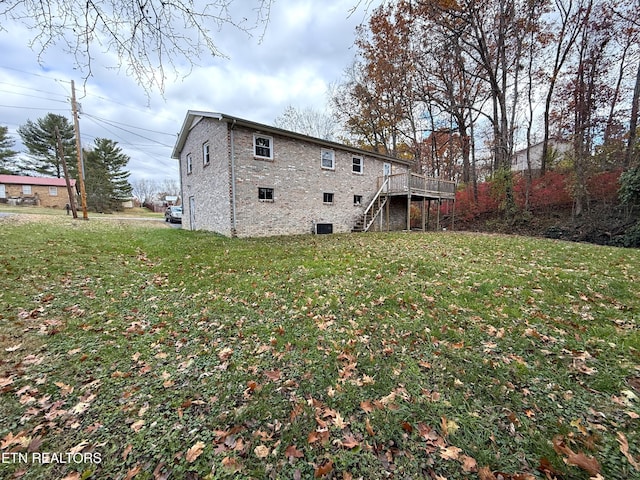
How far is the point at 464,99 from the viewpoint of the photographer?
1920cm

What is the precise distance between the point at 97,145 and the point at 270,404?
144 feet

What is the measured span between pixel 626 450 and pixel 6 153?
5340 cm

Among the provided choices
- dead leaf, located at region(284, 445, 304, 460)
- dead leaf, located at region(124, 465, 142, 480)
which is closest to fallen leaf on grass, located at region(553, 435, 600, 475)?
dead leaf, located at region(284, 445, 304, 460)

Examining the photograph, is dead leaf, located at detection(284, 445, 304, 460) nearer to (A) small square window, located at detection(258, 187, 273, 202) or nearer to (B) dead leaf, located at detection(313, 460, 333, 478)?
(B) dead leaf, located at detection(313, 460, 333, 478)

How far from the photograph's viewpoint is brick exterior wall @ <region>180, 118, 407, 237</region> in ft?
37.9

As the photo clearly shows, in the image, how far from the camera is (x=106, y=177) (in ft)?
103

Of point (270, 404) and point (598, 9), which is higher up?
point (598, 9)

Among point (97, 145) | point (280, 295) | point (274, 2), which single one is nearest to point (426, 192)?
point (280, 295)

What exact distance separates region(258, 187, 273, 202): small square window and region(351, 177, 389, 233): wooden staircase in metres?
5.73

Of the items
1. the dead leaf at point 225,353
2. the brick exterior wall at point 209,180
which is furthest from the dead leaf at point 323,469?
the brick exterior wall at point 209,180

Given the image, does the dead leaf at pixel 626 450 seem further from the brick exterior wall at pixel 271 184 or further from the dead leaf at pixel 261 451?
the brick exterior wall at pixel 271 184

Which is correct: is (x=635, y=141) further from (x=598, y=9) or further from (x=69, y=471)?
(x=69, y=471)

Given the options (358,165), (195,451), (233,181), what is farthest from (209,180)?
(195,451)

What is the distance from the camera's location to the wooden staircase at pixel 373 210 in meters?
16.0
